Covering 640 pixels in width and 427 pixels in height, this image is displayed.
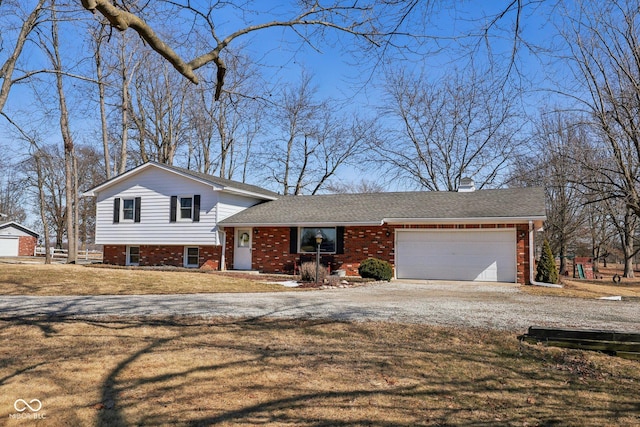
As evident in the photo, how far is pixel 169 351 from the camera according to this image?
235 inches

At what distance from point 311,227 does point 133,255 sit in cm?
958

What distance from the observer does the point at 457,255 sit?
57.2 feet

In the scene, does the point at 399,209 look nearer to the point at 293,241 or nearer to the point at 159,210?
the point at 293,241

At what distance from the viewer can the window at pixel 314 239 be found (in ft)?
63.2

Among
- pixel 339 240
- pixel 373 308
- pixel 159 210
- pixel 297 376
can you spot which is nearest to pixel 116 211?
pixel 159 210

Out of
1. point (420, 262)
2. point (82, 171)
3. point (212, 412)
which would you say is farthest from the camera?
point (82, 171)

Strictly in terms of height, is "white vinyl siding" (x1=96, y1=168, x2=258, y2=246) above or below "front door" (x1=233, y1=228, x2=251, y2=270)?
above

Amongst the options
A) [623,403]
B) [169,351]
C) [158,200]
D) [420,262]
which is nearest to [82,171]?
[158,200]

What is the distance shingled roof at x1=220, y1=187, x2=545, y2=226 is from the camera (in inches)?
670

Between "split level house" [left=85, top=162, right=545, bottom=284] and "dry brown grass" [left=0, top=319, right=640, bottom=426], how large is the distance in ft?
35.4

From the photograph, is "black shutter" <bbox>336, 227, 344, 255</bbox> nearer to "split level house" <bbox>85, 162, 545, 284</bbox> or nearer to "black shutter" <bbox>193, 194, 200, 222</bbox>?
"split level house" <bbox>85, 162, 545, 284</bbox>

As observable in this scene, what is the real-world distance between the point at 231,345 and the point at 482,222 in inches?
507

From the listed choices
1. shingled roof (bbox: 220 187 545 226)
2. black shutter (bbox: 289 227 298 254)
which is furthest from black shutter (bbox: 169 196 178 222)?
black shutter (bbox: 289 227 298 254)

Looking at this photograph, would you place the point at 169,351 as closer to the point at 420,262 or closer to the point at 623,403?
the point at 623,403
